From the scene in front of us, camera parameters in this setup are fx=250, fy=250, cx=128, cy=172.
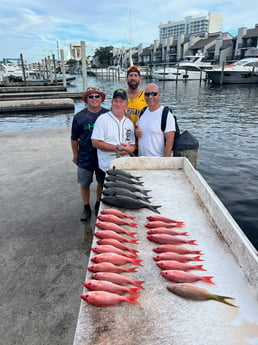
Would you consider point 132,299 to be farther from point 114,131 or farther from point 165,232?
point 114,131

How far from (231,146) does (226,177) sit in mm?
3810

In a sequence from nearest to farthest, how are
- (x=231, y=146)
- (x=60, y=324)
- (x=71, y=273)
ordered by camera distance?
1. (x=60, y=324)
2. (x=71, y=273)
3. (x=231, y=146)

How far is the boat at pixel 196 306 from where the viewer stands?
150 cm

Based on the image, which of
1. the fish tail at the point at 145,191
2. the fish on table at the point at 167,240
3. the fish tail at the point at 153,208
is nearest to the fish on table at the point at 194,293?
the fish on table at the point at 167,240

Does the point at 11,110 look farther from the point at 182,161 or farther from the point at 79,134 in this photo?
the point at 182,161

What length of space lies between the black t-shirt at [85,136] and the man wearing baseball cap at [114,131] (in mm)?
312

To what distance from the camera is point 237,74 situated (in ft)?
154

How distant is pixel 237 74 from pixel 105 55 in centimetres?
9895

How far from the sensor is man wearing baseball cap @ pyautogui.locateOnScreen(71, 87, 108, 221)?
417 centimetres

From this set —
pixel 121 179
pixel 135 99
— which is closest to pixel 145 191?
pixel 121 179

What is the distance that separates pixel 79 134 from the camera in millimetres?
4340

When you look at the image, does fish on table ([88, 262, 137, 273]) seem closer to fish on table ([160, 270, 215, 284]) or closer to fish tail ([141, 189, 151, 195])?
fish on table ([160, 270, 215, 284])

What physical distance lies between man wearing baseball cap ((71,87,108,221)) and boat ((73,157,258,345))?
1.93m

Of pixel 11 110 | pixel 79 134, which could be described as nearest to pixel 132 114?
pixel 79 134
